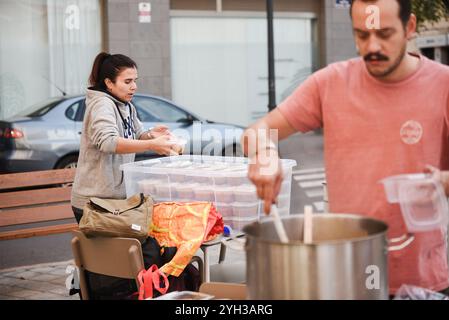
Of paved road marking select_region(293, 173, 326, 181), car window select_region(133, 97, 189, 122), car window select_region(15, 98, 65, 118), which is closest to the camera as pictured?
car window select_region(15, 98, 65, 118)

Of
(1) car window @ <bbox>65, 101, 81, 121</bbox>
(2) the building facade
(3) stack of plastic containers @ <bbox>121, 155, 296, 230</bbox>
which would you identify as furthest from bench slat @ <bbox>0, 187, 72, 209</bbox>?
(2) the building facade

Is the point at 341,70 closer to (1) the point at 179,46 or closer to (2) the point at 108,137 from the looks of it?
(2) the point at 108,137

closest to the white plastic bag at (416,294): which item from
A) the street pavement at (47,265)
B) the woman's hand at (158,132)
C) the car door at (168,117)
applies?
the street pavement at (47,265)

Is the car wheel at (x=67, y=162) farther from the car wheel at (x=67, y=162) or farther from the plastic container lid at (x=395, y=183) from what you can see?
the plastic container lid at (x=395, y=183)

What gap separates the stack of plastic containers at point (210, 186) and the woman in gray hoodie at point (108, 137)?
12 cm

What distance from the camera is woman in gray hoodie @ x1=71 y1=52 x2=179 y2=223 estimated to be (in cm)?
404

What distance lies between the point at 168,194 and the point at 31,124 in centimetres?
657

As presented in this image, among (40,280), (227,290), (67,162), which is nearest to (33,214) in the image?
(40,280)

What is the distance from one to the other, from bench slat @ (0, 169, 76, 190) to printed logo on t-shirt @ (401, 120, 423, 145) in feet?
14.5

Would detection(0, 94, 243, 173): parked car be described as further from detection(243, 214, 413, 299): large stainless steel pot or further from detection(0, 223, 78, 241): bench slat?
detection(243, 214, 413, 299): large stainless steel pot

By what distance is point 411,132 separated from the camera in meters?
2.17

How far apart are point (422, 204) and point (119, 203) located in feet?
7.25
